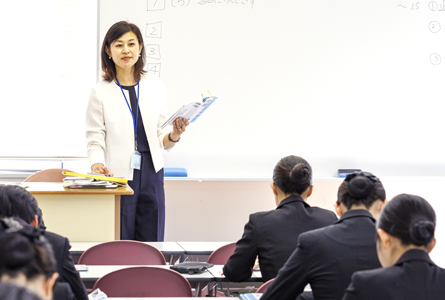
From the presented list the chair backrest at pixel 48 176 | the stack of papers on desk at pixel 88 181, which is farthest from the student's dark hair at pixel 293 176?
the chair backrest at pixel 48 176

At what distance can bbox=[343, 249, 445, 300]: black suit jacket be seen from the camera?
1.19 m

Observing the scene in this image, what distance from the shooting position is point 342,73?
162 inches

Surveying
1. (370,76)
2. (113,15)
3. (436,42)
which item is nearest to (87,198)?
(113,15)

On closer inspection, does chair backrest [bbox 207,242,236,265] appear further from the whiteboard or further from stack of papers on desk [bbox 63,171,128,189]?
the whiteboard

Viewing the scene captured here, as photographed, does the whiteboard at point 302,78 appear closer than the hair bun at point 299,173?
No

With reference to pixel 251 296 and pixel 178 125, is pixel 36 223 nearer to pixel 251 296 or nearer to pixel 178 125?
pixel 251 296

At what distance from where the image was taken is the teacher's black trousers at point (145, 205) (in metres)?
3.02

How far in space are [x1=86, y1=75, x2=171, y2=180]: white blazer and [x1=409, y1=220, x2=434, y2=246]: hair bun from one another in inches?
80.2

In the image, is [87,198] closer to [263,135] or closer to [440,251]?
[263,135]

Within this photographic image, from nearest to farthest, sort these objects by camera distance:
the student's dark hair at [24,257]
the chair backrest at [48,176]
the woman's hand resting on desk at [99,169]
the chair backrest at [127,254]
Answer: the student's dark hair at [24,257] < the chair backrest at [127,254] < the woman's hand resting on desk at [99,169] < the chair backrest at [48,176]

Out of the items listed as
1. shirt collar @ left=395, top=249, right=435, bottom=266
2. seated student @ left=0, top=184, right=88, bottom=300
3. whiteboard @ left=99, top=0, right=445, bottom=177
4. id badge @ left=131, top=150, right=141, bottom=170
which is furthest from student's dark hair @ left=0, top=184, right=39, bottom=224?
whiteboard @ left=99, top=0, right=445, bottom=177

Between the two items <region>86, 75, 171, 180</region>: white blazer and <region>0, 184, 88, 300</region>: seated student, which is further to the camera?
<region>86, 75, 171, 180</region>: white blazer

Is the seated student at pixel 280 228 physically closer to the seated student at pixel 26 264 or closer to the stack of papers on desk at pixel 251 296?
the stack of papers on desk at pixel 251 296

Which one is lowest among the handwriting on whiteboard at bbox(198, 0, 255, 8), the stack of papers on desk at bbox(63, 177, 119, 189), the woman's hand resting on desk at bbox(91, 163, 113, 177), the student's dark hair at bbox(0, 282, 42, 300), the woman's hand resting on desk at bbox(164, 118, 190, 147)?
the stack of papers on desk at bbox(63, 177, 119, 189)
